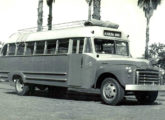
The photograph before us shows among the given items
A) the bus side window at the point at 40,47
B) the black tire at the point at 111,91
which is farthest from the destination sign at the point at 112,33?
the bus side window at the point at 40,47

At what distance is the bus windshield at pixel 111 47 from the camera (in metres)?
14.8

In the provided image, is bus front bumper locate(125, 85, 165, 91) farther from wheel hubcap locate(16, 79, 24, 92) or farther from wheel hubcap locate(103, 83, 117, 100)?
wheel hubcap locate(16, 79, 24, 92)

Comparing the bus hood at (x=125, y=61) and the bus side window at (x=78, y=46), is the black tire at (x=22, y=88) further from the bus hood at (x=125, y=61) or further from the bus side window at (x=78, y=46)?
the bus hood at (x=125, y=61)

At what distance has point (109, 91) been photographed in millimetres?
13531

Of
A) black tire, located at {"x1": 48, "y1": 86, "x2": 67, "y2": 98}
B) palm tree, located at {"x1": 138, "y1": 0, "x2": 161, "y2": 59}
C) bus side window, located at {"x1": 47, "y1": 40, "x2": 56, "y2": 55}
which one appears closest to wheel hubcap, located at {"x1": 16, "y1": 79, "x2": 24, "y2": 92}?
black tire, located at {"x1": 48, "y1": 86, "x2": 67, "y2": 98}

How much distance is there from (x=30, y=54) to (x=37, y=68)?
933 millimetres

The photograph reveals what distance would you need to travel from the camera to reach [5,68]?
62.1ft

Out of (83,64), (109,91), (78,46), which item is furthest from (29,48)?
(109,91)

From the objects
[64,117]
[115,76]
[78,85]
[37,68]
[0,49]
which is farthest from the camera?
[0,49]

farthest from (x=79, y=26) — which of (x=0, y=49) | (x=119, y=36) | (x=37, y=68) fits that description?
(x=0, y=49)

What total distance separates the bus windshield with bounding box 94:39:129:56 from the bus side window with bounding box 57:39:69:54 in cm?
135

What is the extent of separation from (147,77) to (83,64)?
247 centimetres

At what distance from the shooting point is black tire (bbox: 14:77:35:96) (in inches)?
695

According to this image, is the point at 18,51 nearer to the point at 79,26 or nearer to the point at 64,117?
the point at 79,26
